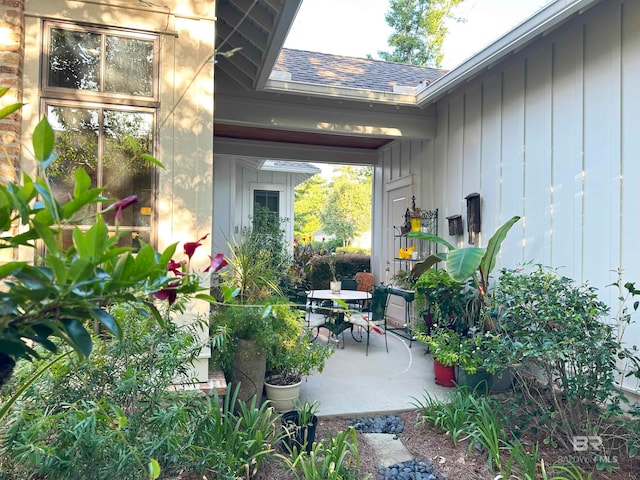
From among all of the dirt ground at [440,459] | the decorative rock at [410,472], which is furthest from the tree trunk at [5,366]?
the decorative rock at [410,472]

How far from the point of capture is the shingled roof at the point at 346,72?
21.0 ft

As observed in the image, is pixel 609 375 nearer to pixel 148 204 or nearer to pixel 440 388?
pixel 440 388

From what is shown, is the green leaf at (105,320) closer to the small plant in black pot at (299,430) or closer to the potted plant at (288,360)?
the small plant in black pot at (299,430)

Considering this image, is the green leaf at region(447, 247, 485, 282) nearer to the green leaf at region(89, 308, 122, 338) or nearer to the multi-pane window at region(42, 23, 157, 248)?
the multi-pane window at region(42, 23, 157, 248)

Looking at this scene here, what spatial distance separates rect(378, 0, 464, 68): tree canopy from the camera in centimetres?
1911

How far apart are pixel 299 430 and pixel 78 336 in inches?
101

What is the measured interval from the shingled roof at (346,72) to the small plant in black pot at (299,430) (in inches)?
172

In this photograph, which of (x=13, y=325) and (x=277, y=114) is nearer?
(x=13, y=325)

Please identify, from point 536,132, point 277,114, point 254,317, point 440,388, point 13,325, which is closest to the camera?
point 13,325

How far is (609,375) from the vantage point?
2918mm

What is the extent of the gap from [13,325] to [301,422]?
2661 millimetres

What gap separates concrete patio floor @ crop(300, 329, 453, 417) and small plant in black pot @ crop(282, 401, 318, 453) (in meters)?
0.56

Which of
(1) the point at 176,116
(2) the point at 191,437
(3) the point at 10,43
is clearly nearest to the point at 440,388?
(2) the point at 191,437

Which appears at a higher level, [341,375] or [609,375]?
[609,375]
